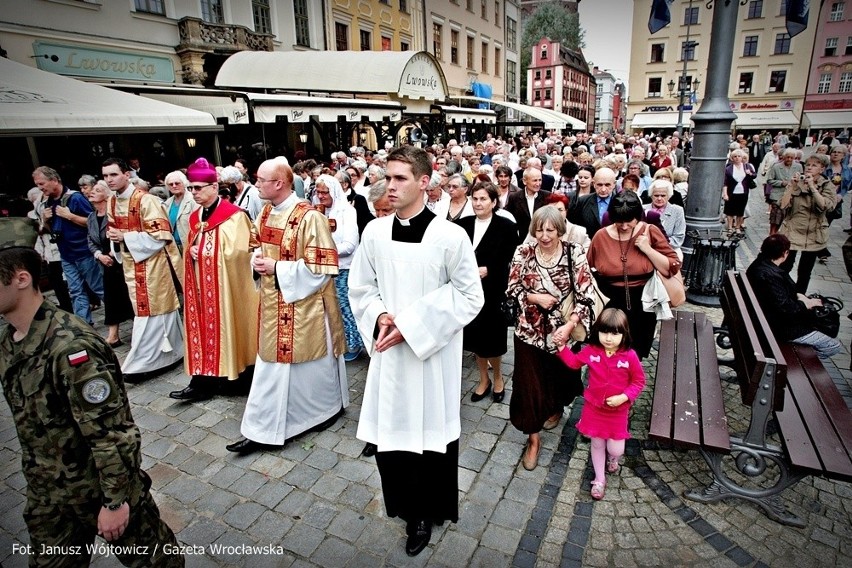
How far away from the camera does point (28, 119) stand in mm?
6617

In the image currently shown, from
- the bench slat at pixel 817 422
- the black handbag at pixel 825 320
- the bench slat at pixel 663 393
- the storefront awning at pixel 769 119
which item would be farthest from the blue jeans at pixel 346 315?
the storefront awning at pixel 769 119

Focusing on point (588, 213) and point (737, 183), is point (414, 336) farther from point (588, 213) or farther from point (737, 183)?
point (737, 183)

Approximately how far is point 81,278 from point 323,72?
1190 cm

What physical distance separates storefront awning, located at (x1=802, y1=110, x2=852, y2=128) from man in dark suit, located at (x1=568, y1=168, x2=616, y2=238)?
5190 centimetres

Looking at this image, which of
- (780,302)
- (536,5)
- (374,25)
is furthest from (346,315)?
(536,5)

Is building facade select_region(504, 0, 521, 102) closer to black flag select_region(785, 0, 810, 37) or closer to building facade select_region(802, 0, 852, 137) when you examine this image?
building facade select_region(802, 0, 852, 137)

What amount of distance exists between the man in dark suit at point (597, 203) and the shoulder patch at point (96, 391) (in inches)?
192

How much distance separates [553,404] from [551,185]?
16.3ft

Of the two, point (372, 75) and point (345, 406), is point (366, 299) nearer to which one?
point (345, 406)

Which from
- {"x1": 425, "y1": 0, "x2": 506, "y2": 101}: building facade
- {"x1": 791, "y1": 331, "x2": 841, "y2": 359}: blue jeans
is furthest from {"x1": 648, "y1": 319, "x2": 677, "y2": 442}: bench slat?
{"x1": 425, "y1": 0, "x2": 506, "y2": 101}: building facade

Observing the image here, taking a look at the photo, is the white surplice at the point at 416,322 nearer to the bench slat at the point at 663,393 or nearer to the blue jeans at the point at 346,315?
the bench slat at the point at 663,393

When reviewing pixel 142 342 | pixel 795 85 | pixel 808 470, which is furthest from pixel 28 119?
pixel 795 85

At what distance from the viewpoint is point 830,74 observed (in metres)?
43.4

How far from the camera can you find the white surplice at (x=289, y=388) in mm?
3672
